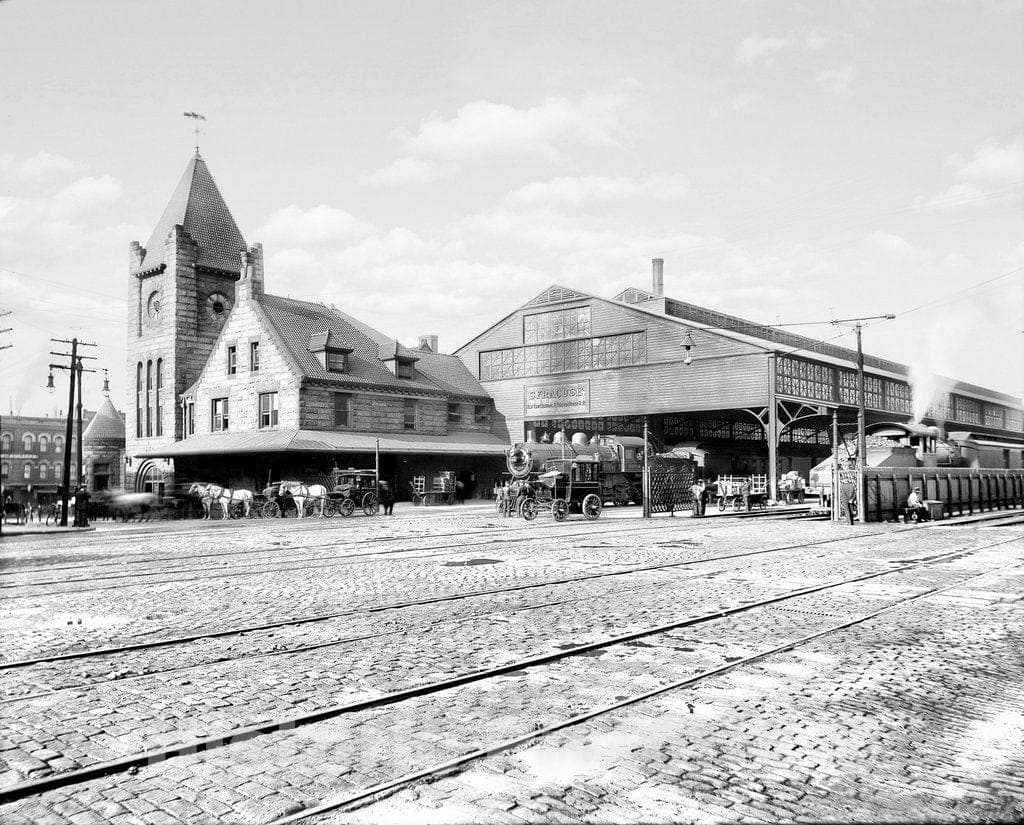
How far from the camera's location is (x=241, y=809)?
Answer: 439cm

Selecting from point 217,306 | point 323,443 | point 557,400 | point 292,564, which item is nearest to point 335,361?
point 323,443

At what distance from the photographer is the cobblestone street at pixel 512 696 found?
453cm

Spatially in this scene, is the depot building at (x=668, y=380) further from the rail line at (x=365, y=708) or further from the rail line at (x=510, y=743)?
the rail line at (x=510, y=743)

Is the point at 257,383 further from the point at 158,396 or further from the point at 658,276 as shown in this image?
the point at 658,276

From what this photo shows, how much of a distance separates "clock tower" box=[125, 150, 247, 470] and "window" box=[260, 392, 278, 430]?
9.55 meters

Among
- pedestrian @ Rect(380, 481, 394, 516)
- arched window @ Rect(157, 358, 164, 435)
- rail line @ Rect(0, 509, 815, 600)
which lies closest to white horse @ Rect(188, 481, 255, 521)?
pedestrian @ Rect(380, 481, 394, 516)

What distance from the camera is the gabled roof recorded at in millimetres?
42619

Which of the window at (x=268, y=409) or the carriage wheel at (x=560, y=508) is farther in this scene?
the window at (x=268, y=409)

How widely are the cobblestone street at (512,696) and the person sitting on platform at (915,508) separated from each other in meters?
13.1

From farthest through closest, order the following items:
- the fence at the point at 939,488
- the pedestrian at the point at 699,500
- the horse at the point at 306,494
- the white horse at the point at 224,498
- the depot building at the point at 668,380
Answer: the depot building at the point at 668,380 → the white horse at the point at 224,498 → the horse at the point at 306,494 → the pedestrian at the point at 699,500 → the fence at the point at 939,488

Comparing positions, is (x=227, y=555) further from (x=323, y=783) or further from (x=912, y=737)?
(x=912, y=737)

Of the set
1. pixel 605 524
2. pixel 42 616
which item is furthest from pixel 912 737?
pixel 605 524

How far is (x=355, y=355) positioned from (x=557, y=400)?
11.7 metres

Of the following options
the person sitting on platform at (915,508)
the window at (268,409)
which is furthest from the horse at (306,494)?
the person sitting on platform at (915,508)
